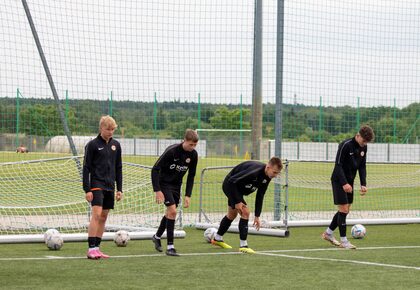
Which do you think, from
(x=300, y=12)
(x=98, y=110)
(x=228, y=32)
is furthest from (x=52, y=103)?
(x=300, y=12)

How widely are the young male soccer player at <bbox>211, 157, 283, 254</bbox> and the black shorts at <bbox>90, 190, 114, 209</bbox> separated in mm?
1851

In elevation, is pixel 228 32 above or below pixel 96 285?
above

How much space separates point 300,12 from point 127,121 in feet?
13.1

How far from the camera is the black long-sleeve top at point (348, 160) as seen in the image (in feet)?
42.0

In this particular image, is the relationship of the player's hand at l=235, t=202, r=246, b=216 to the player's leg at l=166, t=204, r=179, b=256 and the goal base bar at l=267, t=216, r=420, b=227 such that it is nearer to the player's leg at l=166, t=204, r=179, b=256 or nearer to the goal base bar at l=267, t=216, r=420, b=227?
the player's leg at l=166, t=204, r=179, b=256

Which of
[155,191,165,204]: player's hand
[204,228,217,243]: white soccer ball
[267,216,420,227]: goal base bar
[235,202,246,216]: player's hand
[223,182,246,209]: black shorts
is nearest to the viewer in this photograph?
[155,191,165,204]: player's hand

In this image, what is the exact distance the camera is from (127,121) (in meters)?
16.9

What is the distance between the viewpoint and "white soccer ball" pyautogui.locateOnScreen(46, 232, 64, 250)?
11758 mm

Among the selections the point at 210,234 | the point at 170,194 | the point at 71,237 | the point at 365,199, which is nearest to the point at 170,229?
the point at 170,194

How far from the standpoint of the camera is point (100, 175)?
11.1m

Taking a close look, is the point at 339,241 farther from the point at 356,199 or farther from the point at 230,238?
the point at 356,199

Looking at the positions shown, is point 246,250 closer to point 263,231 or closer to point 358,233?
point 263,231

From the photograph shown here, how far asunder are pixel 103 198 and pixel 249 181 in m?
2.14

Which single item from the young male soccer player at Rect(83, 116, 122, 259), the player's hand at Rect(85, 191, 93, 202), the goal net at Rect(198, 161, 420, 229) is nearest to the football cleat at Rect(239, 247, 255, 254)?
the young male soccer player at Rect(83, 116, 122, 259)
